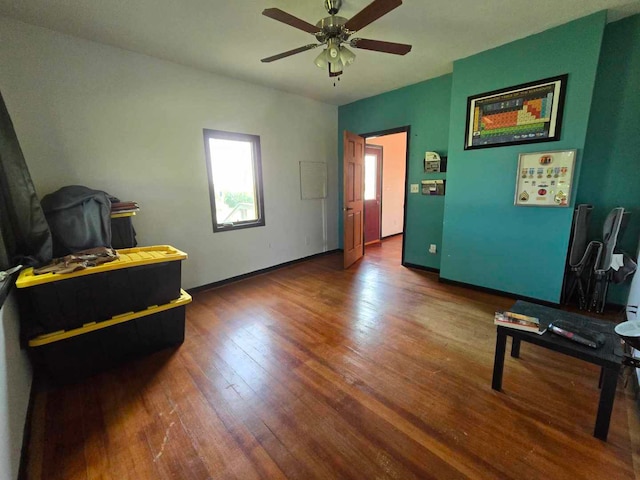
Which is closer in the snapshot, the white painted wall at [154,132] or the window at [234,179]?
the white painted wall at [154,132]

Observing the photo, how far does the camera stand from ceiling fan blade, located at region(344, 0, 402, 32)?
5.08ft

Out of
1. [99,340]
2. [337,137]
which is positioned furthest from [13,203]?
[337,137]

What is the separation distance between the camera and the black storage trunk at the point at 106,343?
1.74 m

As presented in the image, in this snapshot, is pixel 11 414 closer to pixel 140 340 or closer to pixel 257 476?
pixel 140 340

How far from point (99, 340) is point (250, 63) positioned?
303cm

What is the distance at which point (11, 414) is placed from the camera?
1.24m

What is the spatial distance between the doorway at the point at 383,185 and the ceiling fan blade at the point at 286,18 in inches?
139

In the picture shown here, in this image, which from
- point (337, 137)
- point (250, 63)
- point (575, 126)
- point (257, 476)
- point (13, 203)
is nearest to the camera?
point (257, 476)

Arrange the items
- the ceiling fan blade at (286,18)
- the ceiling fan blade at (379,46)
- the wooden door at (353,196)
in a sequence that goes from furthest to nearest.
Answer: the wooden door at (353,196) → the ceiling fan blade at (379,46) → the ceiling fan blade at (286,18)

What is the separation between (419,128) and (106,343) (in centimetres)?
425

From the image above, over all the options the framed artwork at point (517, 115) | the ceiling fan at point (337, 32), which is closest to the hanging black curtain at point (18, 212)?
the ceiling fan at point (337, 32)

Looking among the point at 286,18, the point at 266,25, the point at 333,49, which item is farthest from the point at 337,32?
the point at 266,25

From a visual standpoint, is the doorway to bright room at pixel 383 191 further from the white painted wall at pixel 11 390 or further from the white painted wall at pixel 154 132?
the white painted wall at pixel 11 390

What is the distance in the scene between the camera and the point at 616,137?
2.51m
